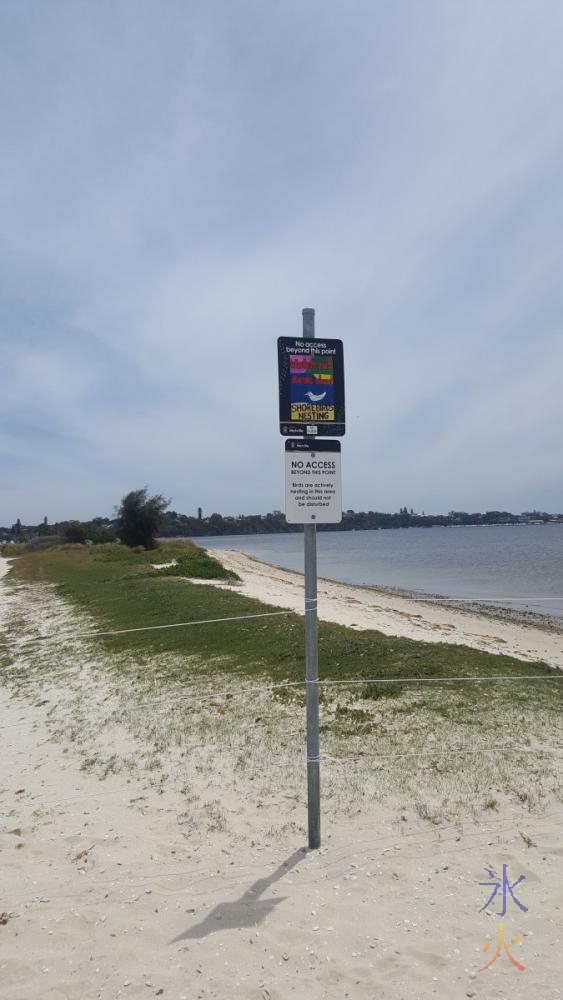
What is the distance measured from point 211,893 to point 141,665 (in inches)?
244

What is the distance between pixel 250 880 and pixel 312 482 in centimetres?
253

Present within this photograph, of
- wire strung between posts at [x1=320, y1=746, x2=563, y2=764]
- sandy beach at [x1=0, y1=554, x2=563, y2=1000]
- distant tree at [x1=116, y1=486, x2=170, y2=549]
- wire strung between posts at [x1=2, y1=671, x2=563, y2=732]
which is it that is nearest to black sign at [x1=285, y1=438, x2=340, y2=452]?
sandy beach at [x1=0, y1=554, x2=563, y2=1000]

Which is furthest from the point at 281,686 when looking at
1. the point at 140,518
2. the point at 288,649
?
the point at 140,518

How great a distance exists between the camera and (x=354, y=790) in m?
4.78

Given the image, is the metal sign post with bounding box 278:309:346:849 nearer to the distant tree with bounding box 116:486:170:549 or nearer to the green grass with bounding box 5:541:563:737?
the green grass with bounding box 5:541:563:737

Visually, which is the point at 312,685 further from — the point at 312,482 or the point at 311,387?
the point at 311,387

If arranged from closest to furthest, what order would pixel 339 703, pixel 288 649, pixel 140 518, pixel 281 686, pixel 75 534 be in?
1. pixel 339 703
2. pixel 281 686
3. pixel 288 649
4. pixel 140 518
5. pixel 75 534

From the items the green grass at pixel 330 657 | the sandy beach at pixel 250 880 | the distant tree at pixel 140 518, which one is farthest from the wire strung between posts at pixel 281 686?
the distant tree at pixel 140 518

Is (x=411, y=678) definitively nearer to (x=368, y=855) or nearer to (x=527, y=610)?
(x=368, y=855)

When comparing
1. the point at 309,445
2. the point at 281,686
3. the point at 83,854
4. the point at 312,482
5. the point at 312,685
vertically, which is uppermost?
the point at 309,445

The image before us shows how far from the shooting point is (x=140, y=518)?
49344mm

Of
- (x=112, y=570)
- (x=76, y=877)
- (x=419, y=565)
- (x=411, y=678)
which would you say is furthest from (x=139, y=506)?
(x=76, y=877)

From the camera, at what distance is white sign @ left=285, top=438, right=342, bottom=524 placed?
3914 mm

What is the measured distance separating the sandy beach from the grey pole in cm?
24
